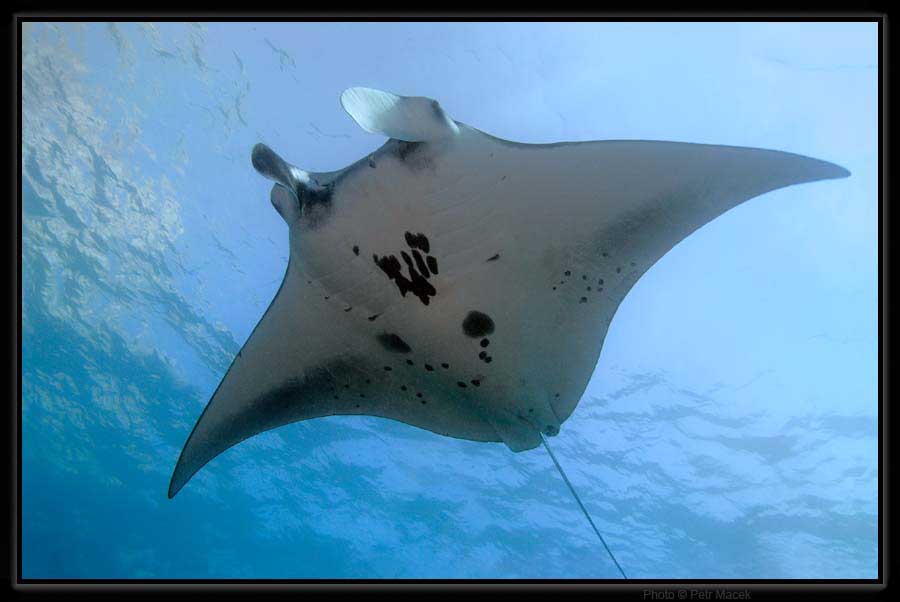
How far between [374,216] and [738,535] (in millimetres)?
15209

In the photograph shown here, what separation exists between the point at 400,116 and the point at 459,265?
0.73m

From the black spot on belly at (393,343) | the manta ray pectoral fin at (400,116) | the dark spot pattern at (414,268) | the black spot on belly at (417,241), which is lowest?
the black spot on belly at (393,343)

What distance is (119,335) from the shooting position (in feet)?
38.2

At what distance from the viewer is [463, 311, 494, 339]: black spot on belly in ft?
9.01

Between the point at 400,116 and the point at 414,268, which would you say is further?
the point at 414,268

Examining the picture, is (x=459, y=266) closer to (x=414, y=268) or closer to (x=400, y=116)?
(x=414, y=268)

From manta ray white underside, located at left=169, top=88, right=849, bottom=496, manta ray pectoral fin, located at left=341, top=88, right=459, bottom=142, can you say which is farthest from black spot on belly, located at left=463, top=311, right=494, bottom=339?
manta ray pectoral fin, located at left=341, top=88, right=459, bottom=142

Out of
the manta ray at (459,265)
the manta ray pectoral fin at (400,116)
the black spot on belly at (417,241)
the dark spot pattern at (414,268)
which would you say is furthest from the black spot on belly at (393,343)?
the manta ray pectoral fin at (400,116)

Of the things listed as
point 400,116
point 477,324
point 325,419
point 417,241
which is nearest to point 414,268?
point 417,241

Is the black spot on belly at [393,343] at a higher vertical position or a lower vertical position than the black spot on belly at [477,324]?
lower

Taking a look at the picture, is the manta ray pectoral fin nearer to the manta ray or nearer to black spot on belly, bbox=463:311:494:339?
the manta ray

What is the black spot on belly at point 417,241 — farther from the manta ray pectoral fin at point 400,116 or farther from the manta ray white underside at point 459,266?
the manta ray pectoral fin at point 400,116

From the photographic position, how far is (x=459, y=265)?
8.53ft

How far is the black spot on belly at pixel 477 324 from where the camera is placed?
2746 mm
